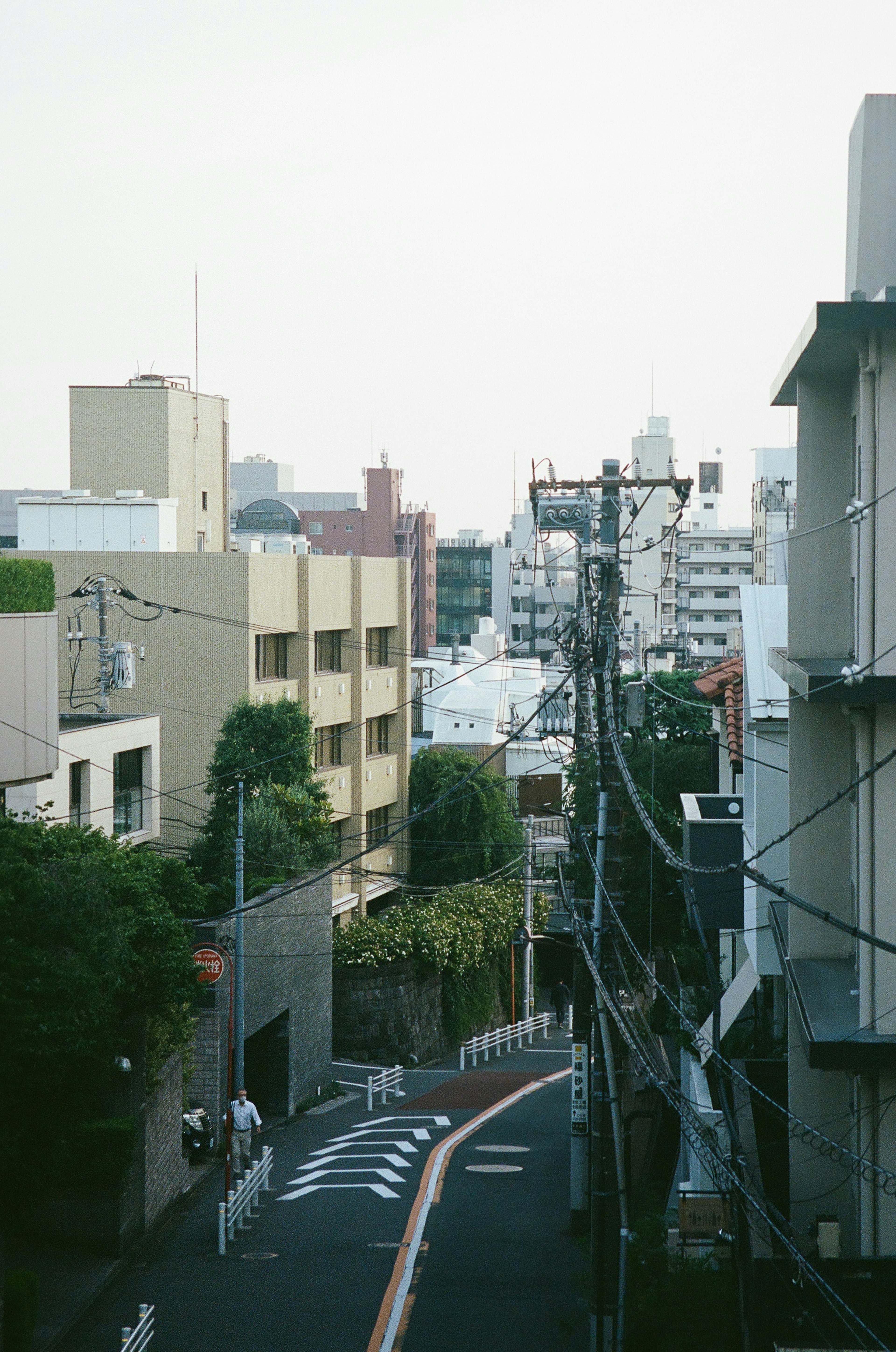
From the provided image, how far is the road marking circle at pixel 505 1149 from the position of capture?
86.2 feet

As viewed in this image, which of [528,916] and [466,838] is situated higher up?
[466,838]

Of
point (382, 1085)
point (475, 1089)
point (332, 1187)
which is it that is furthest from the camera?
point (475, 1089)

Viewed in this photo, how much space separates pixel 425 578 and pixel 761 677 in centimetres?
9930

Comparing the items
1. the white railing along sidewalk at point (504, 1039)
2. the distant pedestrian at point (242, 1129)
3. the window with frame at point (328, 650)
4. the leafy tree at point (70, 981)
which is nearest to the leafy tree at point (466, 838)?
the white railing along sidewalk at point (504, 1039)

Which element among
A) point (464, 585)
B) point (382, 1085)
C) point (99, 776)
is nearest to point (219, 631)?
point (99, 776)

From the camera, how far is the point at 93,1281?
17.8 meters

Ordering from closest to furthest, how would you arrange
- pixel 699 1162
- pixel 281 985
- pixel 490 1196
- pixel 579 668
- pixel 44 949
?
pixel 44 949 < pixel 699 1162 < pixel 579 668 < pixel 490 1196 < pixel 281 985

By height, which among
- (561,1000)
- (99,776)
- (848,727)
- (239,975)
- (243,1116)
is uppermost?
(848,727)

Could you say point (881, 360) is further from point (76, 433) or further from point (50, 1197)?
point (76, 433)

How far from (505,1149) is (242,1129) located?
19.8 ft

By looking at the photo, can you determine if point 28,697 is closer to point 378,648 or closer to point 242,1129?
point 242,1129

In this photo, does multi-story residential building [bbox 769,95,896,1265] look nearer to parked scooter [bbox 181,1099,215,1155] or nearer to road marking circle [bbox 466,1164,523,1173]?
road marking circle [bbox 466,1164,523,1173]

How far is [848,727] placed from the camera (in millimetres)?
13117

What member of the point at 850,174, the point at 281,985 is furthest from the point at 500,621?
the point at 850,174
